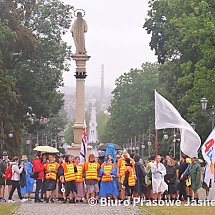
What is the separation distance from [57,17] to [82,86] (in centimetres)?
2406

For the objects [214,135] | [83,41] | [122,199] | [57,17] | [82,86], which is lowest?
[122,199]

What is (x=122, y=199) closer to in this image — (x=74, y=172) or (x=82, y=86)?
(x=74, y=172)

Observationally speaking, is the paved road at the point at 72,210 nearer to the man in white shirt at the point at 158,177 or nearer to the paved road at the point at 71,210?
the paved road at the point at 71,210

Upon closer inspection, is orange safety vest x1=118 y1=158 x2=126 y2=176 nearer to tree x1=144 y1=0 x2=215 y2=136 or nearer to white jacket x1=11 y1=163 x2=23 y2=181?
white jacket x1=11 y1=163 x2=23 y2=181

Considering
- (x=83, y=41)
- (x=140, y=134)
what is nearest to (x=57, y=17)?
(x=83, y=41)

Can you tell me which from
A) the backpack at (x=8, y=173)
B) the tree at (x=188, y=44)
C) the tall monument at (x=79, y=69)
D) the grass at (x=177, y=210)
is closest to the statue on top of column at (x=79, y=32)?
the tall monument at (x=79, y=69)

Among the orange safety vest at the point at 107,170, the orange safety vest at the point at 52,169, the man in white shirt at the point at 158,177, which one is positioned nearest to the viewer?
the man in white shirt at the point at 158,177

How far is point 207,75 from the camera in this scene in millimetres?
42031

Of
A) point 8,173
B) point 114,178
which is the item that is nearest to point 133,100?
point 8,173

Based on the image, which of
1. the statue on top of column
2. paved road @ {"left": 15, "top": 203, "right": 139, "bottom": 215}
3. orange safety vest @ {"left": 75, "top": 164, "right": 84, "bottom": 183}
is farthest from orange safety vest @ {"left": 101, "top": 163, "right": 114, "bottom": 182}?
the statue on top of column

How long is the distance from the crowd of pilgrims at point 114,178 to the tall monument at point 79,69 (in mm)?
10331

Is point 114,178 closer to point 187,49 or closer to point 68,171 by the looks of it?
point 68,171

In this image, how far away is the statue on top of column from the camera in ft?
120

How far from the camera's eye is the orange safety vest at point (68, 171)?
79.7 ft
